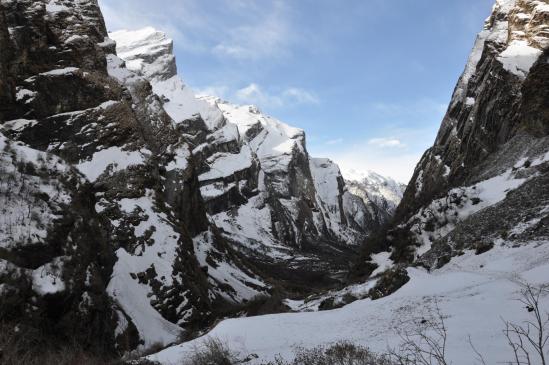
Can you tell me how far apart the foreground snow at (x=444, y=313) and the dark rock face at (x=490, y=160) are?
8.91 feet

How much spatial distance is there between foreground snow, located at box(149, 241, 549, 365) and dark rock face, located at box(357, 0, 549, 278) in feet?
8.91

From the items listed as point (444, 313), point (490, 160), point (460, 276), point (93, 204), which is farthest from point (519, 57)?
point (444, 313)

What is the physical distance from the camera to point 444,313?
14.6 meters

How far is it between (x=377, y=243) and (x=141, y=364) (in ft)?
154

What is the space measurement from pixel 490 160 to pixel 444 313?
51816 millimetres

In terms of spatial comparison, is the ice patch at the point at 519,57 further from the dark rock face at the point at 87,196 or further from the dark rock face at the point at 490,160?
the dark rock face at the point at 87,196

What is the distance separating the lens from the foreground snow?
38.2ft

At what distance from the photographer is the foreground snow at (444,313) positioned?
38.2 ft

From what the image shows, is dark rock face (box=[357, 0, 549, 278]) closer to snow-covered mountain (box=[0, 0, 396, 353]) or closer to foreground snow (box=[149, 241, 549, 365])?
foreground snow (box=[149, 241, 549, 365])

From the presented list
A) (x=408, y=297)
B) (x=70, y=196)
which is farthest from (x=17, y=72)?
(x=408, y=297)

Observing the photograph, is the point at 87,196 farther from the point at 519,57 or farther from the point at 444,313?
the point at 519,57

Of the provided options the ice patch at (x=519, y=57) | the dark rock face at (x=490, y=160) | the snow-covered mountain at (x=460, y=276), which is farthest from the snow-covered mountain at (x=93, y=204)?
the ice patch at (x=519, y=57)

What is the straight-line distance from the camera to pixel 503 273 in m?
17.2

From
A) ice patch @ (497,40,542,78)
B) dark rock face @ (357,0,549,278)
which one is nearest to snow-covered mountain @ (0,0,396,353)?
dark rock face @ (357,0,549,278)
